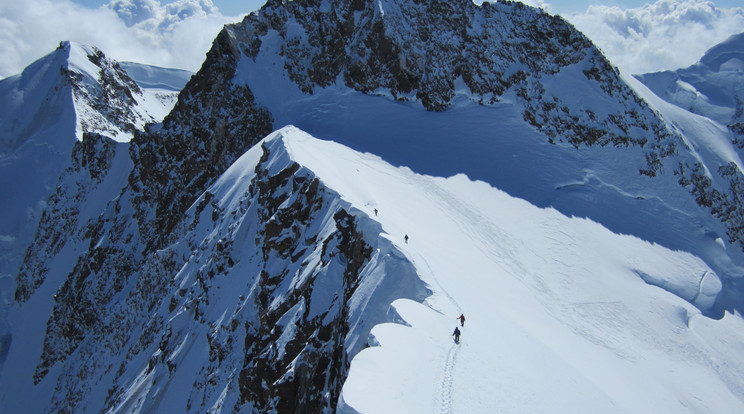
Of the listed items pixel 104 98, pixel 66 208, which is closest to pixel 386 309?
pixel 66 208

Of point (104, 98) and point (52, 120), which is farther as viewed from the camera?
point (52, 120)

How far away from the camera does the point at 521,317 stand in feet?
86.9

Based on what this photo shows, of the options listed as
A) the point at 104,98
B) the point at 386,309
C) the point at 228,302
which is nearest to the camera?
the point at 386,309

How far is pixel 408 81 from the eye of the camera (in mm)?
55000

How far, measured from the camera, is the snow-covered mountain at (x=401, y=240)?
71.7 feet

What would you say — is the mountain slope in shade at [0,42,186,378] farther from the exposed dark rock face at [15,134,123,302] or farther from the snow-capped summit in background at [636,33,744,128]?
the snow-capped summit in background at [636,33,744,128]

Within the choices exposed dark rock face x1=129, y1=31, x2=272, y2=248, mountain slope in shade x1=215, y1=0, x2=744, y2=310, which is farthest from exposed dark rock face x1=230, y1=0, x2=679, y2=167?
exposed dark rock face x1=129, y1=31, x2=272, y2=248

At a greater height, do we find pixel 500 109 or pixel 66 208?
pixel 500 109

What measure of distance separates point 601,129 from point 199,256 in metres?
42.5

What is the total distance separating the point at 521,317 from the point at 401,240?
7938 millimetres

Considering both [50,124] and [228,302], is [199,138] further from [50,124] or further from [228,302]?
[50,124]

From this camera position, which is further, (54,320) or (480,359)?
(54,320)

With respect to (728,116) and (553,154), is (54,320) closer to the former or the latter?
(553,154)

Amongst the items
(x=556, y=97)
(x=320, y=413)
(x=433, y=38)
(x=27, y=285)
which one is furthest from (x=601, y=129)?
(x=27, y=285)
